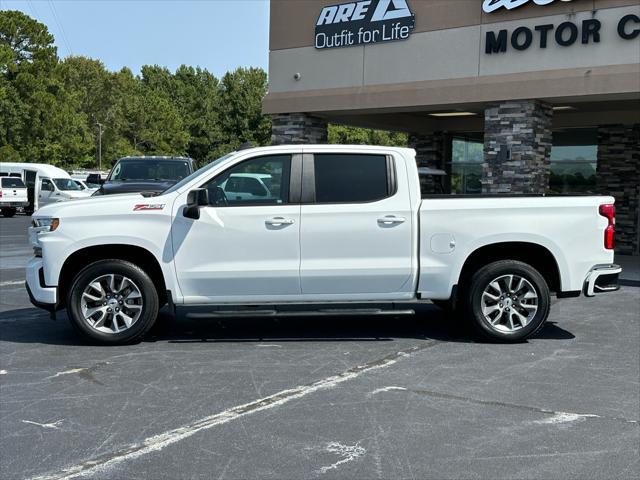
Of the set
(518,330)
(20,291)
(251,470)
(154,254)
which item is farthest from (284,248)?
(20,291)

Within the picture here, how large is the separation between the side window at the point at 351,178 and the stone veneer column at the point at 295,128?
381 inches

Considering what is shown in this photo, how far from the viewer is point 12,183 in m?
34.0

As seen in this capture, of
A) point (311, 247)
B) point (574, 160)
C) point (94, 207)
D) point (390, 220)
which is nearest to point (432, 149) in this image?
point (574, 160)

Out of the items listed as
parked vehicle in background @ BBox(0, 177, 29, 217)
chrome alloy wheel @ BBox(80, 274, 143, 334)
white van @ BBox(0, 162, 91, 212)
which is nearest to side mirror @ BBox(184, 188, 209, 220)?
chrome alloy wheel @ BBox(80, 274, 143, 334)

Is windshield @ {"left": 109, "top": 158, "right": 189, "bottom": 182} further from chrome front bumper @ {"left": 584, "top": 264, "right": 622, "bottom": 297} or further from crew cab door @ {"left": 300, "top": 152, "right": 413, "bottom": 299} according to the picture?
chrome front bumper @ {"left": 584, "top": 264, "right": 622, "bottom": 297}

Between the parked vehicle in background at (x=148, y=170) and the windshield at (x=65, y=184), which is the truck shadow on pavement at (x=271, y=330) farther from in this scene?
the windshield at (x=65, y=184)

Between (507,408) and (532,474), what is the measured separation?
1276 mm

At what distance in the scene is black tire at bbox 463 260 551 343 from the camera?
7801 mm

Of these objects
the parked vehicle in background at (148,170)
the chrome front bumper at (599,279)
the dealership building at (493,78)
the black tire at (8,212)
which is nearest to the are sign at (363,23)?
the dealership building at (493,78)

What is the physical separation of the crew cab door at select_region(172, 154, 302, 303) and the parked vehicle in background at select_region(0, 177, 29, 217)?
2845cm

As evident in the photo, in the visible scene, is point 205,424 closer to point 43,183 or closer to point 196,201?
point 196,201

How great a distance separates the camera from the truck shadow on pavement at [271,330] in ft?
26.2

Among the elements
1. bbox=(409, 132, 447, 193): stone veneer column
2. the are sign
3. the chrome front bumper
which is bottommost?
the chrome front bumper

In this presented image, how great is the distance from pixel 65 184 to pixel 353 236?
1158 inches
